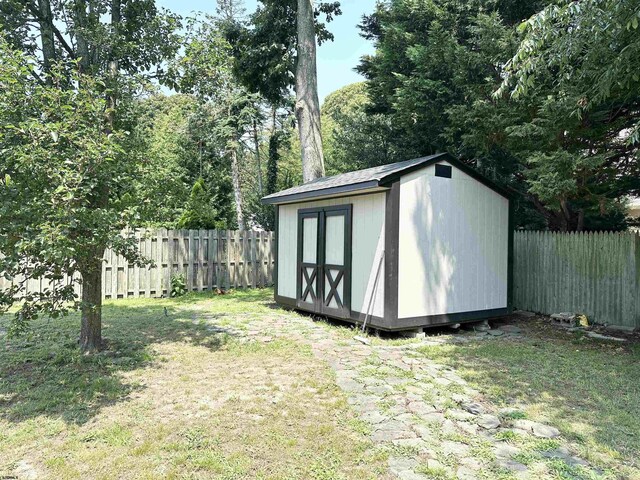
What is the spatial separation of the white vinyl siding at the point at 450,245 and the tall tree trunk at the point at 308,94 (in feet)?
16.8

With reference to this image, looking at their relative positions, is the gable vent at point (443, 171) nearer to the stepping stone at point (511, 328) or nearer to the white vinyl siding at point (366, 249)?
the white vinyl siding at point (366, 249)

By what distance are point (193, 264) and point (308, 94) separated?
526 cm

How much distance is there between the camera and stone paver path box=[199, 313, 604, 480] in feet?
8.67

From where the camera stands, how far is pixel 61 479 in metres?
2.46

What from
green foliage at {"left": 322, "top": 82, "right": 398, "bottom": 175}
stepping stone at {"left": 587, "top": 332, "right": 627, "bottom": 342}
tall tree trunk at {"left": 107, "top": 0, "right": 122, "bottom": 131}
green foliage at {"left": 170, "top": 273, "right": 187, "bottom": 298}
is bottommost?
stepping stone at {"left": 587, "top": 332, "right": 627, "bottom": 342}

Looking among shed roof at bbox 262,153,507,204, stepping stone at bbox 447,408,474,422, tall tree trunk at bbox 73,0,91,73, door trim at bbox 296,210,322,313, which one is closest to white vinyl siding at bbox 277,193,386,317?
shed roof at bbox 262,153,507,204

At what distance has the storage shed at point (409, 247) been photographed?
19.5 ft

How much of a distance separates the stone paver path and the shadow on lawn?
1995 millimetres

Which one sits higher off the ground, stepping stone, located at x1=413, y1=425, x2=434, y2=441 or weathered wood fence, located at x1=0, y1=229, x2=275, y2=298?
weathered wood fence, located at x1=0, y1=229, x2=275, y2=298

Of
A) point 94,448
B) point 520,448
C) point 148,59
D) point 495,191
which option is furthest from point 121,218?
point 495,191

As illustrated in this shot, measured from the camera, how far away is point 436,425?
10.6 ft

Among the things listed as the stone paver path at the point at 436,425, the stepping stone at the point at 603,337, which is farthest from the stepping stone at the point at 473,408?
the stepping stone at the point at 603,337

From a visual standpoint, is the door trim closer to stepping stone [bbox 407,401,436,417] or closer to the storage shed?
the storage shed

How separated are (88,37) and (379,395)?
Result: 4.87 m
